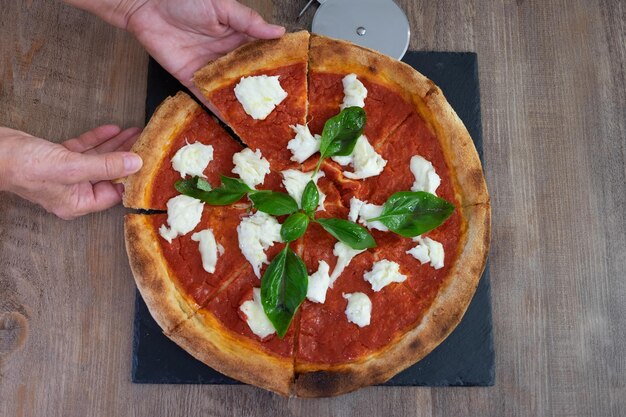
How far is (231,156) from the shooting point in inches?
129

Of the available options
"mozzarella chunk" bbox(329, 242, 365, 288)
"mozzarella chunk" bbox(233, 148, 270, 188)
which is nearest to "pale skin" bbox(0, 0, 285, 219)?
"mozzarella chunk" bbox(233, 148, 270, 188)

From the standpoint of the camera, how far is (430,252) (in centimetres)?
308

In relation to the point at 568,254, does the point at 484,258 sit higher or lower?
higher

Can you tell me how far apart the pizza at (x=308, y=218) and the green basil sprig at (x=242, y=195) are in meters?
0.02

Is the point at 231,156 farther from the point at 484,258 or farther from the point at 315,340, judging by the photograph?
the point at 484,258

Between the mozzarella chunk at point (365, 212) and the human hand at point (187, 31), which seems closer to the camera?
the mozzarella chunk at point (365, 212)

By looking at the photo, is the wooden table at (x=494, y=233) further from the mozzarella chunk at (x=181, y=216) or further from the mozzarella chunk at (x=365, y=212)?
the mozzarella chunk at (x=365, y=212)

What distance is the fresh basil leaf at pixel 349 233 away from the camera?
9.68 ft

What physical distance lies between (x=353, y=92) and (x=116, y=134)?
54.1 inches

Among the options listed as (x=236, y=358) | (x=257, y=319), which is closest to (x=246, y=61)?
(x=257, y=319)

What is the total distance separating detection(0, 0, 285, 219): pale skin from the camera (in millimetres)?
3029

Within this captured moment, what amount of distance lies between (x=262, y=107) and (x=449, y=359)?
1.67 metres

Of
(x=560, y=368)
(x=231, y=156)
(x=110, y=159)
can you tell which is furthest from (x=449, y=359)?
(x=110, y=159)

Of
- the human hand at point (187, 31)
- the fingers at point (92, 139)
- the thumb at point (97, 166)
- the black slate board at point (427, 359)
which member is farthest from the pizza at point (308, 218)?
the fingers at point (92, 139)
